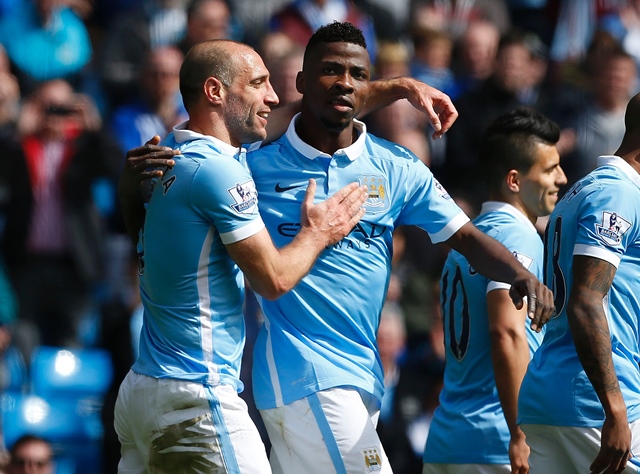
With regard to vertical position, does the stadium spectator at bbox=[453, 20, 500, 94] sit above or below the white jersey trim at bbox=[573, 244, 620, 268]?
below

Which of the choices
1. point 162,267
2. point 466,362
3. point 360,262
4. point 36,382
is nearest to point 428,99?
point 360,262

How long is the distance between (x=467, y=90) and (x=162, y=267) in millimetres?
6483

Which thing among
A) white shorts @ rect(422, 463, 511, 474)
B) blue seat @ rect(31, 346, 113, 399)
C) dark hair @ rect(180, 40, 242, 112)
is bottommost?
blue seat @ rect(31, 346, 113, 399)

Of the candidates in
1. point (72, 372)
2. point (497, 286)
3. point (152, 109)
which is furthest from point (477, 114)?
point (497, 286)

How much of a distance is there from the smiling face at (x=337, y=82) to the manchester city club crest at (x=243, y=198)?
91 cm

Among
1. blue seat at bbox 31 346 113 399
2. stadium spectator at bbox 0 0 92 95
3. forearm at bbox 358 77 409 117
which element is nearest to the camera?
forearm at bbox 358 77 409 117

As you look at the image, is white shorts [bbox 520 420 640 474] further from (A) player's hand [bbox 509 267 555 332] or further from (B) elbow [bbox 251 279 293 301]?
(B) elbow [bbox 251 279 293 301]

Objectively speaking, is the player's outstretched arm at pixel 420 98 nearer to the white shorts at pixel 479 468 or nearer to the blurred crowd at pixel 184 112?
the white shorts at pixel 479 468

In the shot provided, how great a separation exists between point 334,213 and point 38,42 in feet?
20.2

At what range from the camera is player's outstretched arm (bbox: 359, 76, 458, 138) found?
602 cm

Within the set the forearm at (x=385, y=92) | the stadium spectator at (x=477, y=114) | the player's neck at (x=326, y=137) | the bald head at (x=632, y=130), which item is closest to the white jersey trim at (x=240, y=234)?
the player's neck at (x=326, y=137)

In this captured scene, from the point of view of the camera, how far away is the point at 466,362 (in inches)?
247

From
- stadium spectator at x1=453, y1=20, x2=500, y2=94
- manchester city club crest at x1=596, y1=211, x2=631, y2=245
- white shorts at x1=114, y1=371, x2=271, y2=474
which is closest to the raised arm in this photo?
manchester city club crest at x1=596, y1=211, x2=631, y2=245

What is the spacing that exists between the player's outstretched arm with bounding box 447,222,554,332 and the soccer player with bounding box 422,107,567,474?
32 cm
